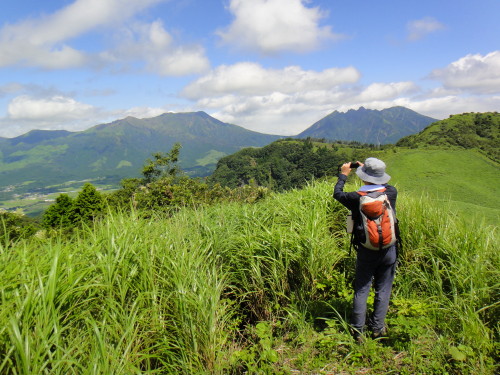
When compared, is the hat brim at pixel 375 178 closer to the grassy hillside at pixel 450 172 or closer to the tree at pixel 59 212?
the tree at pixel 59 212

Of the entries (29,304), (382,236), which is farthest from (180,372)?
(382,236)

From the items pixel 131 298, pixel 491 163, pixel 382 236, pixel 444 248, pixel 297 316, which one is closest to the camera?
pixel 131 298

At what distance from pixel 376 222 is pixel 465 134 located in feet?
392

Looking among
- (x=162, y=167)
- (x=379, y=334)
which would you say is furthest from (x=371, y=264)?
(x=162, y=167)

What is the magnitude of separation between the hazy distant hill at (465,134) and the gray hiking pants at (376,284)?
97.5 meters

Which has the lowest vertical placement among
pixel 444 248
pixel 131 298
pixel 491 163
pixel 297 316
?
pixel 491 163

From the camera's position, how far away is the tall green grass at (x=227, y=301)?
2.18 metres

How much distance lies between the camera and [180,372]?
8.59 feet

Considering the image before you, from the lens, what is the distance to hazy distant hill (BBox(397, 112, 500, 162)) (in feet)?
305

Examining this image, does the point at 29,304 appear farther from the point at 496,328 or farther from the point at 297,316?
the point at 496,328

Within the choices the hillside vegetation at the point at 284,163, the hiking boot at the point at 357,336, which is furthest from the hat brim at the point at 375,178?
the hillside vegetation at the point at 284,163

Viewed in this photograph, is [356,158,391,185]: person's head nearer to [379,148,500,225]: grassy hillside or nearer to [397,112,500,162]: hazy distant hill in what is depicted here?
[379,148,500,225]: grassy hillside

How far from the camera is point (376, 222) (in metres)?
3.01

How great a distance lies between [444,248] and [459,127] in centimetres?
12321
